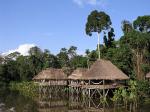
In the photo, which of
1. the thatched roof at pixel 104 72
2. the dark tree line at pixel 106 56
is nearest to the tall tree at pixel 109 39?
the dark tree line at pixel 106 56

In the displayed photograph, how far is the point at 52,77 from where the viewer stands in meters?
45.3

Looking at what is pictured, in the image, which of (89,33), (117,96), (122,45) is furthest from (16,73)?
(117,96)

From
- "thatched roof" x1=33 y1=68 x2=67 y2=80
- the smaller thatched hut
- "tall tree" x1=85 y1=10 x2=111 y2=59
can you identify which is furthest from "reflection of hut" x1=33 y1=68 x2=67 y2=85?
"tall tree" x1=85 y1=10 x2=111 y2=59

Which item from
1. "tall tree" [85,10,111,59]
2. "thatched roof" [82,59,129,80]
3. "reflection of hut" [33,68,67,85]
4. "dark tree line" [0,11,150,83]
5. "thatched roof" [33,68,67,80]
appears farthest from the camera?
"tall tree" [85,10,111,59]

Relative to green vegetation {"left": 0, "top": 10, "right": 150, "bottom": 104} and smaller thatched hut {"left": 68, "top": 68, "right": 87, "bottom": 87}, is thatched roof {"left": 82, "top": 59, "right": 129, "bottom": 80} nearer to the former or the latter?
green vegetation {"left": 0, "top": 10, "right": 150, "bottom": 104}

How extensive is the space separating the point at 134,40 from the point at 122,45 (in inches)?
62.3

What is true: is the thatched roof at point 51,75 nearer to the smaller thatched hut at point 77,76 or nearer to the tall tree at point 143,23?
the smaller thatched hut at point 77,76

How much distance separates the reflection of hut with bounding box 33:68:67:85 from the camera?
45.4 meters

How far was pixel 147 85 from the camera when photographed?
108 ft

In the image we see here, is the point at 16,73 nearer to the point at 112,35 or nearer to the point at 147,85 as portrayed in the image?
the point at 112,35

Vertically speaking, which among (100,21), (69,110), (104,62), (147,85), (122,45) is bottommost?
(69,110)

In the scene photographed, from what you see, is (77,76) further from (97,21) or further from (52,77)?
(97,21)

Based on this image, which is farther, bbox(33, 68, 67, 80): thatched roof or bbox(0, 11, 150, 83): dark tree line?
bbox(33, 68, 67, 80): thatched roof

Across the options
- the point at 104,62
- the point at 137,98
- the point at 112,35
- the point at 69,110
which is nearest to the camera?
the point at 69,110
